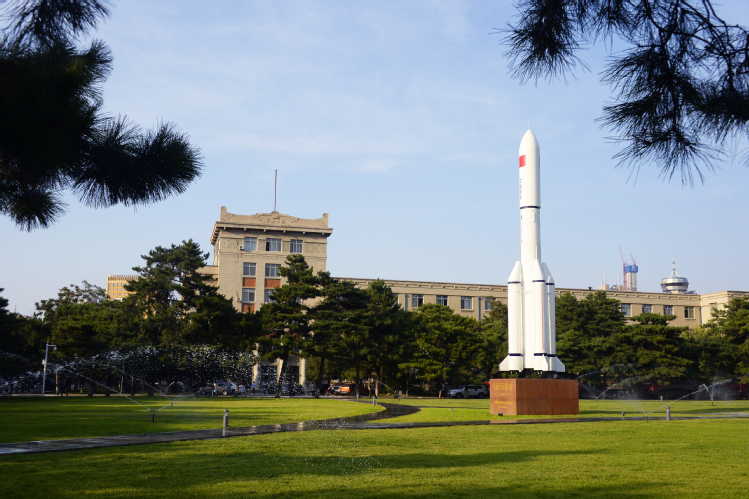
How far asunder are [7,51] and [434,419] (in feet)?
75.2

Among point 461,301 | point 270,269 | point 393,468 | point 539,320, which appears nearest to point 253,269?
point 270,269

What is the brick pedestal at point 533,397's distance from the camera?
30.7 m

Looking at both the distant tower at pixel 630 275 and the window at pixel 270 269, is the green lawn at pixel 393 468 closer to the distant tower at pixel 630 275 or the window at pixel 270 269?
the window at pixel 270 269

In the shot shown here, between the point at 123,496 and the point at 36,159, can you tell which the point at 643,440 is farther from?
the point at 36,159

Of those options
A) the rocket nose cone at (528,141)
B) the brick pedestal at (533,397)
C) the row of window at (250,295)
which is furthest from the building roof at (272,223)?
the brick pedestal at (533,397)

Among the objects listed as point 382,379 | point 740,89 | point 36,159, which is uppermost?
point 740,89

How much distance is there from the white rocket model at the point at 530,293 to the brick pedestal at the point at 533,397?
1893 millimetres

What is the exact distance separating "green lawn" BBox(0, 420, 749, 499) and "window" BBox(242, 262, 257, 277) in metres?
63.0

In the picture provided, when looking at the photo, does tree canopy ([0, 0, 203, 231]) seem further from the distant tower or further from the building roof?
the distant tower

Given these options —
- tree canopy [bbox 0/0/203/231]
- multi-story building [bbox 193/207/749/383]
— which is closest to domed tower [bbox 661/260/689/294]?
multi-story building [bbox 193/207/749/383]

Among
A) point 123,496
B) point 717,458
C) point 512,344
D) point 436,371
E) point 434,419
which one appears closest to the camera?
point 123,496

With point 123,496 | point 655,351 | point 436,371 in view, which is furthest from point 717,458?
point 655,351

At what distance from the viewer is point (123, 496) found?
9.30m

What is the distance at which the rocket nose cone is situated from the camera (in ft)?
118
